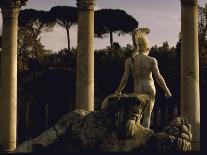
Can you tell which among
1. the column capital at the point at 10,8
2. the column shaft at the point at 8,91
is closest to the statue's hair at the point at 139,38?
the column shaft at the point at 8,91

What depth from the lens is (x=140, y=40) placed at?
78.6ft

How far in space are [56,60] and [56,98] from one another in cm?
706

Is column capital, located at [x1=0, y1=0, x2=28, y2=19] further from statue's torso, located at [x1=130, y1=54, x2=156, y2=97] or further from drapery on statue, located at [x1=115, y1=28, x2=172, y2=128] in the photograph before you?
statue's torso, located at [x1=130, y1=54, x2=156, y2=97]

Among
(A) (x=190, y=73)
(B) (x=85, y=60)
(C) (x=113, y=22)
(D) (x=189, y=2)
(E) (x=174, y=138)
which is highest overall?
(C) (x=113, y=22)

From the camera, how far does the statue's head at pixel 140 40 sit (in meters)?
23.8

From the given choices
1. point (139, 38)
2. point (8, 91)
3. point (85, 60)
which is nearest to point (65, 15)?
point (8, 91)

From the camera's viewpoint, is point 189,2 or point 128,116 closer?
point 128,116

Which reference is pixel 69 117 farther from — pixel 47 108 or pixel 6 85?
pixel 47 108

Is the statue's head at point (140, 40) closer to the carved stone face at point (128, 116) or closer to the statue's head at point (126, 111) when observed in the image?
the statue's head at point (126, 111)

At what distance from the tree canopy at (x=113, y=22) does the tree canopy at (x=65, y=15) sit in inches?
357

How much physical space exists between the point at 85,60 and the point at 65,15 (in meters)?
101

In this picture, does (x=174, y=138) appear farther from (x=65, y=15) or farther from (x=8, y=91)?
(x=65, y=15)

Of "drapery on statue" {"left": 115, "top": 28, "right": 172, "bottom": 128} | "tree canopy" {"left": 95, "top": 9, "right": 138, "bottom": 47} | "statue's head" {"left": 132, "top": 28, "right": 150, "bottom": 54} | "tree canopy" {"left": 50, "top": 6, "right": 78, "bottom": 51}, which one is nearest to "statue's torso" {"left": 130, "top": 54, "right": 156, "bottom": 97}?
"drapery on statue" {"left": 115, "top": 28, "right": 172, "bottom": 128}

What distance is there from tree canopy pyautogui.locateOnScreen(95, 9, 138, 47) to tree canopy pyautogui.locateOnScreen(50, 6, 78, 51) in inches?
357
